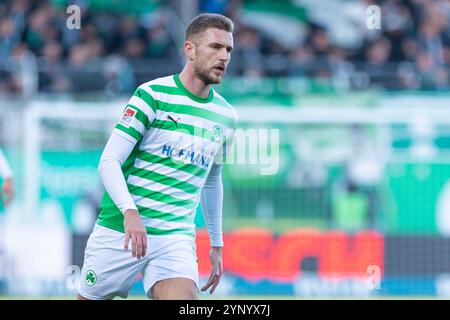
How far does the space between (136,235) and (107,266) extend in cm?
61

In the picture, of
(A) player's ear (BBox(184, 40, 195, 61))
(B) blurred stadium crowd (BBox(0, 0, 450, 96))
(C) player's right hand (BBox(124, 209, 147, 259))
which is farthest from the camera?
(B) blurred stadium crowd (BBox(0, 0, 450, 96))

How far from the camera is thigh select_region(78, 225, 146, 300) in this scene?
6.10 metres

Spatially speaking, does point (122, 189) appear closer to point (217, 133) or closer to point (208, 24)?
point (217, 133)

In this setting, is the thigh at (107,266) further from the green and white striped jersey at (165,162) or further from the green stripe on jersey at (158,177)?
the green stripe on jersey at (158,177)

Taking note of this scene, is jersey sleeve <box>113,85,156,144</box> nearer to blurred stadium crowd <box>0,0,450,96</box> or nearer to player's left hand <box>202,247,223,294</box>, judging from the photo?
player's left hand <box>202,247,223,294</box>

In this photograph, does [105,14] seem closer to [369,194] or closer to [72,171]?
[72,171]

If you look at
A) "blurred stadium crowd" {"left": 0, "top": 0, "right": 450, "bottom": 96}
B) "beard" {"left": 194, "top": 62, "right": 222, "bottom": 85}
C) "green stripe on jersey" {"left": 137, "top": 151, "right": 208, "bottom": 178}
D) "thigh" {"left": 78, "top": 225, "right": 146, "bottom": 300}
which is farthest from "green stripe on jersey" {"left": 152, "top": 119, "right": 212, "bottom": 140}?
"blurred stadium crowd" {"left": 0, "top": 0, "right": 450, "bottom": 96}

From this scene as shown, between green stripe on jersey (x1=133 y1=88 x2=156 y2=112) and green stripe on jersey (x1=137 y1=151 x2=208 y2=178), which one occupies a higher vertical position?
green stripe on jersey (x1=133 y1=88 x2=156 y2=112)

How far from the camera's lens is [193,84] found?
6.26 meters

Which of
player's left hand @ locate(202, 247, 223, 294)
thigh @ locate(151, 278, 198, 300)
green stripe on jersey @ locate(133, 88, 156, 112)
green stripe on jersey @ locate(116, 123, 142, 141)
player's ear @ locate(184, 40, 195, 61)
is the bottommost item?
thigh @ locate(151, 278, 198, 300)

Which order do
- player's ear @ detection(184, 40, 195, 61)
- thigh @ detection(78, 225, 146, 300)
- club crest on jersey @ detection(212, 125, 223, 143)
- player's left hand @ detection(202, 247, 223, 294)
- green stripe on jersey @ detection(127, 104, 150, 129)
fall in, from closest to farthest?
green stripe on jersey @ detection(127, 104, 150, 129), thigh @ detection(78, 225, 146, 300), player's ear @ detection(184, 40, 195, 61), club crest on jersey @ detection(212, 125, 223, 143), player's left hand @ detection(202, 247, 223, 294)

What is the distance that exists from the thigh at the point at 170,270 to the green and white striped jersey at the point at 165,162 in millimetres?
85

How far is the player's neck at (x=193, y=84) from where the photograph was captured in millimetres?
6254

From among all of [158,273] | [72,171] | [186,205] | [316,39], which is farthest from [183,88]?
[316,39]
